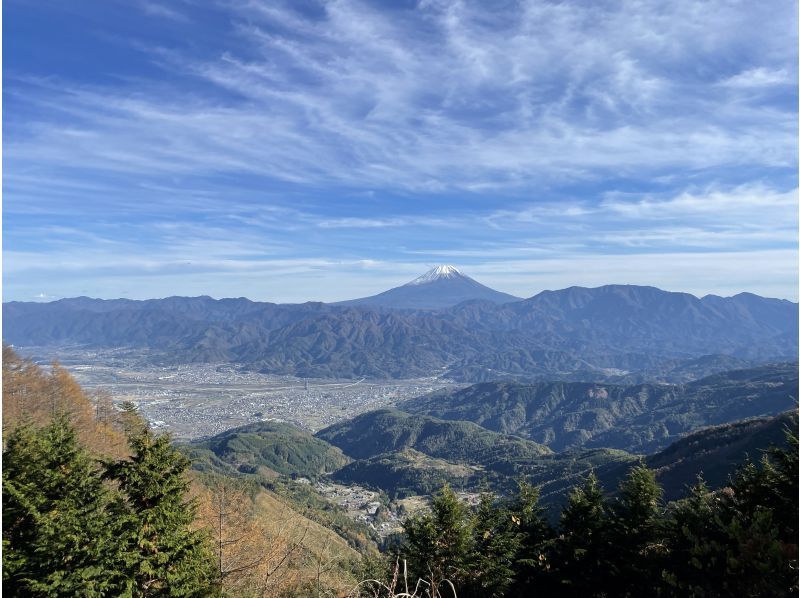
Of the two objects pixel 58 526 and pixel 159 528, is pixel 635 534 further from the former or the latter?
pixel 58 526

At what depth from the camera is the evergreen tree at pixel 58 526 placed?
1512 centimetres

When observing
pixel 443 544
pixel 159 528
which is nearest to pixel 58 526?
pixel 159 528

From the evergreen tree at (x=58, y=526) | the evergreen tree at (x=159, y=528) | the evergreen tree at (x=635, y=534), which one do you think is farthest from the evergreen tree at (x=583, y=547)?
the evergreen tree at (x=58, y=526)

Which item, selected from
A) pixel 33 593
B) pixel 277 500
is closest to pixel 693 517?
pixel 33 593

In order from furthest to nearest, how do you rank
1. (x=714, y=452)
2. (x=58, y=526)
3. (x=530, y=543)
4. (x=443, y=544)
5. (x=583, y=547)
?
1. (x=714, y=452)
2. (x=530, y=543)
3. (x=443, y=544)
4. (x=583, y=547)
5. (x=58, y=526)

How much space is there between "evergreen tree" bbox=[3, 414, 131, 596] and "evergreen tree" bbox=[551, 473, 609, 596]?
52.5 ft

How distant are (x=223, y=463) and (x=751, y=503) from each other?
18674 cm

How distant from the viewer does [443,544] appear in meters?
22.1

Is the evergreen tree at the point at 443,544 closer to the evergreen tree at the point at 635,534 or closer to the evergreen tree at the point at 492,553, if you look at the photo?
the evergreen tree at the point at 492,553

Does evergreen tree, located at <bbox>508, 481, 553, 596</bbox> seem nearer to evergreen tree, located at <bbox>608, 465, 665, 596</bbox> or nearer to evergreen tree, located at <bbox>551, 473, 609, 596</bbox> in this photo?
evergreen tree, located at <bbox>551, 473, 609, 596</bbox>

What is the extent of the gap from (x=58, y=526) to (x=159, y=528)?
2876 mm

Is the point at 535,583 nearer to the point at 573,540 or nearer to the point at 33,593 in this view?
the point at 573,540

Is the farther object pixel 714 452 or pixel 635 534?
pixel 714 452

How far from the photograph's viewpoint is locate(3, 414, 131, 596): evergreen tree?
15.1 meters
